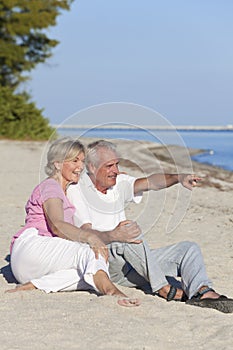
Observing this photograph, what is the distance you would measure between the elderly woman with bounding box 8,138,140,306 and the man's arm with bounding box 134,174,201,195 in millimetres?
493

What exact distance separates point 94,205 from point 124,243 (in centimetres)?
37

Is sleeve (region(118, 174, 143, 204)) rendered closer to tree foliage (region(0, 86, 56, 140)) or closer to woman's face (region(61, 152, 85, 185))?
woman's face (region(61, 152, 85, 185))

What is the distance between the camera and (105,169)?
4926 mm

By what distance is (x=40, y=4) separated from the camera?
34.4 m

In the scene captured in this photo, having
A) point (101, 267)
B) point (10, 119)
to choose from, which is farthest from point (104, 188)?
point (10, 119)

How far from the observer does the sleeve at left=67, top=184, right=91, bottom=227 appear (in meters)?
4.98

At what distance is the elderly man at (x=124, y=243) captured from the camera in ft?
15.6

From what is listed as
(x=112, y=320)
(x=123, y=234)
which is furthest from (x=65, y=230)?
(x=112, y=320)

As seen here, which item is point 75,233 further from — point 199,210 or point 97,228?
point 199,210

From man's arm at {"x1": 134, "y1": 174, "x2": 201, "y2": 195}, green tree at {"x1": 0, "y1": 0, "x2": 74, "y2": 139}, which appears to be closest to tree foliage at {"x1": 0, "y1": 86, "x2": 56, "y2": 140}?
green tree at {"x1": 0, "y1": 0, "x2": 74, "y2": 139}

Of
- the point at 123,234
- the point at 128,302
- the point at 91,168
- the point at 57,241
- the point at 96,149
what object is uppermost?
the point at 96,149

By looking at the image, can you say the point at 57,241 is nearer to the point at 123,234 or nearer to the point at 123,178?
the point at 123,234

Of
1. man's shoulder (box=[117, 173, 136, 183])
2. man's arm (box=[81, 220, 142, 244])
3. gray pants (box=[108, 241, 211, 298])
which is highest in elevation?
man's shoulder (box=[117, 173, 136, 183])

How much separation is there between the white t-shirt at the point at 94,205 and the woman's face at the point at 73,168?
0.05 metres
